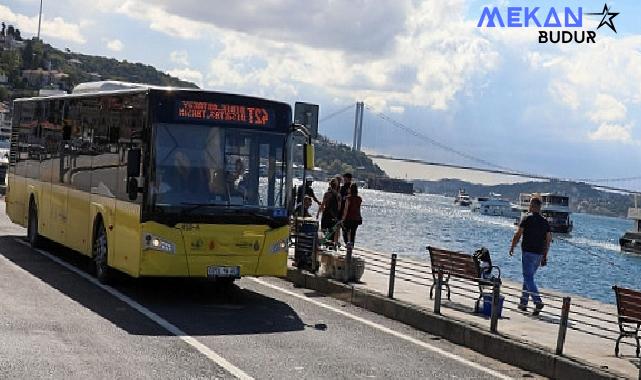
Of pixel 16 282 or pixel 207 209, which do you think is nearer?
pixel 207 209

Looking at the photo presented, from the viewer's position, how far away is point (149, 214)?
44.9ft

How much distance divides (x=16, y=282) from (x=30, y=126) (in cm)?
742

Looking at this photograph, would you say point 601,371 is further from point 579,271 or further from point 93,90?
point 579,271

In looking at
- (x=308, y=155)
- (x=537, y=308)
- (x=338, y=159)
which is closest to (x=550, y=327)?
(x=537, y=308)

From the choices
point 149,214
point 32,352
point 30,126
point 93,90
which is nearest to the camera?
point 32,352

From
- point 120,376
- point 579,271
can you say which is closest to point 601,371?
point 120,376

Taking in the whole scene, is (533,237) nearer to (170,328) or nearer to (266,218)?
(266,218)

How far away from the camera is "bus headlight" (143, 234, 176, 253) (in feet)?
45.1

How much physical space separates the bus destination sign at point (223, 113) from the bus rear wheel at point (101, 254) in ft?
8.78

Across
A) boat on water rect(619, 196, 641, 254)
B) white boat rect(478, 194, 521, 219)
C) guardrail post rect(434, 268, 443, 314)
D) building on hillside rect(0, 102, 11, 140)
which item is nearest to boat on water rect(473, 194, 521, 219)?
white boat rect(478, 194, 521, 219)

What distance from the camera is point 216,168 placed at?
46.1 ft

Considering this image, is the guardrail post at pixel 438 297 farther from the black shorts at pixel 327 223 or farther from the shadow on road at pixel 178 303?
the black shorts at pixel 327 223

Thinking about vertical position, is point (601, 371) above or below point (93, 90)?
below

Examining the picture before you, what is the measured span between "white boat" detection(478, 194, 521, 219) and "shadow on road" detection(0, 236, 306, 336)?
153157 mm
